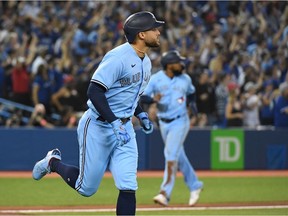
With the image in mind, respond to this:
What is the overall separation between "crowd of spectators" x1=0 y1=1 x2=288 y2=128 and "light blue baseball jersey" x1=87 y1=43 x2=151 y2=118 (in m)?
8.45

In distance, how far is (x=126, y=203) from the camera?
7379 mm

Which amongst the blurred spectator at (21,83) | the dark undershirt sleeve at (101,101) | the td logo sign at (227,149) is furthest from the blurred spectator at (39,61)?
the dark undershirt sleeve at (101,101)

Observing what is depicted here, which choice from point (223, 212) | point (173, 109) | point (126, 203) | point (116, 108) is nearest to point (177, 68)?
point (173, 109)

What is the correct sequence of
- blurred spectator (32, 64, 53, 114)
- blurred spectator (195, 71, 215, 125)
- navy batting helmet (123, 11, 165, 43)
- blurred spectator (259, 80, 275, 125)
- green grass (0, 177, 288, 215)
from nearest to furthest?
navy batting helmet (123, 11, 165, 43), green grass (0, 177, 288, 215), blurred spectator (32, 64, 53, 114), blurred spectator (195, 71, 215, 125), blurred spectator (259, 80, 275, 125)

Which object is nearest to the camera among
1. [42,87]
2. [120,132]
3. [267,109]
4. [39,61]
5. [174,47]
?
[120,132]

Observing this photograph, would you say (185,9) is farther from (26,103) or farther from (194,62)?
(26,103)

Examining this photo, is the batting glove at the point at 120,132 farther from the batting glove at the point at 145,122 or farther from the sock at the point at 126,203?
the batting glove at the point at 145,122

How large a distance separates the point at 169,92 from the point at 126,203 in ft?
14.5

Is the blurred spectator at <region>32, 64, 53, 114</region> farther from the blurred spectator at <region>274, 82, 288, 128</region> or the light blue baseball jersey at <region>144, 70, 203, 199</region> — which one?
the light blue baseball jersey at <region>144, 70, 203, 199</region>

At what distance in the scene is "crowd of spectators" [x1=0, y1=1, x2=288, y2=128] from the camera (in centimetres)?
1761

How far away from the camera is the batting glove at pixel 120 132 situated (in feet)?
24.0

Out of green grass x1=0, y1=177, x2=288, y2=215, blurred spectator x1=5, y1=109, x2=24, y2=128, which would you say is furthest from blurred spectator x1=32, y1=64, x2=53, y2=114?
green grass x1=0, y1=177, x2=288, y2=215

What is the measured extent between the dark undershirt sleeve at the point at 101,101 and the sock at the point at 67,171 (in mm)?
899

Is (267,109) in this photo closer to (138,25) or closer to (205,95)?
(205,95)
